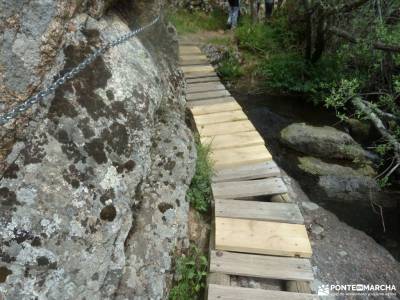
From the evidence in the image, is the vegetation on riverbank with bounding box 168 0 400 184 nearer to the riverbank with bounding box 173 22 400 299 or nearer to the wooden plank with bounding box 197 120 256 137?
the riverbank with bounding box 173 22 400 299

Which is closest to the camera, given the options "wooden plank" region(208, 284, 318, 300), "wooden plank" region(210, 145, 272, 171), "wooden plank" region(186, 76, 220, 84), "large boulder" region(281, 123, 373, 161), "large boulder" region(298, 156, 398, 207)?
"wooden plank" region(208, 284, 318, 300)

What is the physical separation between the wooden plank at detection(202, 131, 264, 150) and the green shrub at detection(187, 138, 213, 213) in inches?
19.6

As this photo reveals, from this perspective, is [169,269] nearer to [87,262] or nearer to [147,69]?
[87,262]

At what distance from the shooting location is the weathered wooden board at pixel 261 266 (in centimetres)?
341

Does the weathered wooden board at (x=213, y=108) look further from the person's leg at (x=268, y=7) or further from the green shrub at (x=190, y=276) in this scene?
the person's leg at (x=268, y=7)

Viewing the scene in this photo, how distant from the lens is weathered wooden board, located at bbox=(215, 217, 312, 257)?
3.59 metres

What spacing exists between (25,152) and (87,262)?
0.83 metres

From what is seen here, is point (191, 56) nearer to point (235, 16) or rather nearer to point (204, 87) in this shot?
point (204, 87)

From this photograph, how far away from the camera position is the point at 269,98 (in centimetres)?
857

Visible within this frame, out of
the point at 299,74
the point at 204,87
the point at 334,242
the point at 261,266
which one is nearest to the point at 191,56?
the point at 204,87

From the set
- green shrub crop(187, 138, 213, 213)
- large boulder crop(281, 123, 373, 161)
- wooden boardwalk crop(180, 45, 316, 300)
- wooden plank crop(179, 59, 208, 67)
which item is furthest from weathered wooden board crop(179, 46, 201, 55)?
green shrub crop(187, 138, 213, 213)

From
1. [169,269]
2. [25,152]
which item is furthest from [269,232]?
[25,152]

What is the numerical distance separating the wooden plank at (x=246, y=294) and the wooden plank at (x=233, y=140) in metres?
2.15

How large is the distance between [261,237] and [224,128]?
216 cm
